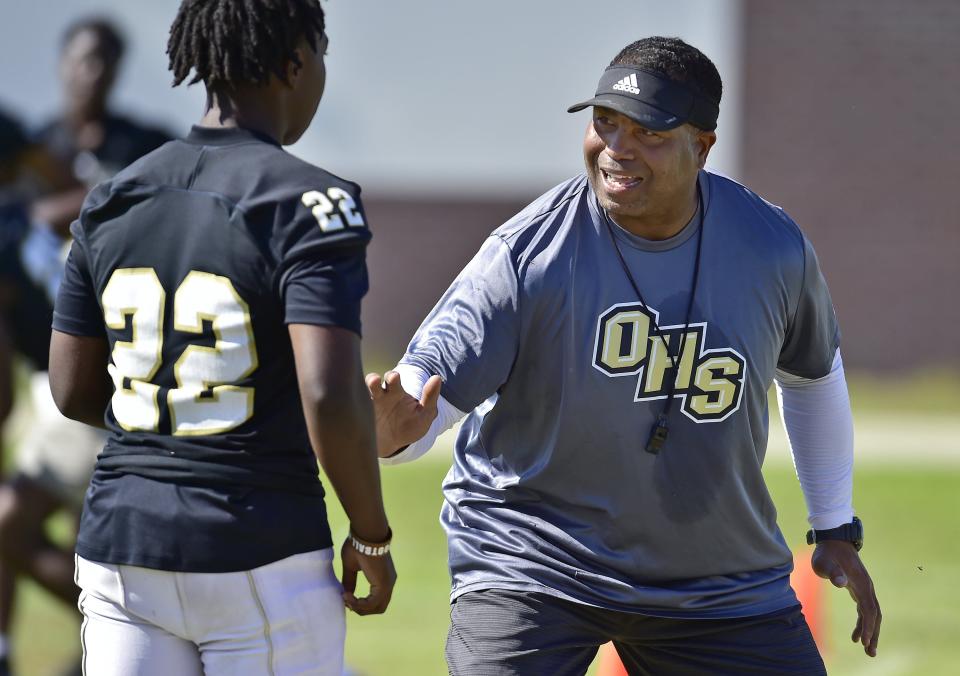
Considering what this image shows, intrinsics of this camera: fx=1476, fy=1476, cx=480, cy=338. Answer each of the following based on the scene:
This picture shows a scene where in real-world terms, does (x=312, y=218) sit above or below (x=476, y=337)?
above

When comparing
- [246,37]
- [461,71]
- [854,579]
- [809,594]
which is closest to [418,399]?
[246,37]

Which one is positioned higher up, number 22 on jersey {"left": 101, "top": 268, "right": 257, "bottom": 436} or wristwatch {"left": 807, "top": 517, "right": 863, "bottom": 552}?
number 22 on jersey {"left": 101, "top": 268, "right": 257, "bottom": 436}

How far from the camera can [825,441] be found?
405 centimetres

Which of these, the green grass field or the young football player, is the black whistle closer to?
the young football player

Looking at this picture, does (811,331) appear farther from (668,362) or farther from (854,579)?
(854,579)

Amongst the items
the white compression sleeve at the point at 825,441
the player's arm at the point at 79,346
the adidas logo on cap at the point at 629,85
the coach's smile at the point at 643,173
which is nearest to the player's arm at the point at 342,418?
the player's arm at the point at 79,346

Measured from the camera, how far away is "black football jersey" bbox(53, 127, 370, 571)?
9.48 feet

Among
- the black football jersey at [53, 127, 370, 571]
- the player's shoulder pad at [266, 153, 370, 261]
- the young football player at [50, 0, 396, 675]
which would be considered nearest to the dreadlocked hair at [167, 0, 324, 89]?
the young football player at [50, 0, 396, 675]

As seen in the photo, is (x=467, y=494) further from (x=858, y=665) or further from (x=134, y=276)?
(x=858, y=665)

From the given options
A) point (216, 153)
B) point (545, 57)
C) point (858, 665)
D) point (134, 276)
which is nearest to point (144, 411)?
point (134, 276)

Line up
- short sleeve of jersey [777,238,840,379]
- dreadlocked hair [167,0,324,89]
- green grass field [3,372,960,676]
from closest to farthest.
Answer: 1. dreadlocked hair [167,0,324,89]
2. short sleeve of jersey [777,238,840,379]
3. green grass field [3,372,960,676]

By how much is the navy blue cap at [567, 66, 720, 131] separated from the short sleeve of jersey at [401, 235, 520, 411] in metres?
0.45

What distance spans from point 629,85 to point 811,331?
2.65ft

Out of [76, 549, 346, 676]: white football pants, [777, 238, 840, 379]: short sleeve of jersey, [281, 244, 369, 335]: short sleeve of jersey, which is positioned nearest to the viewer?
[281, 244, 369, 335]: short sleeve of jersey
